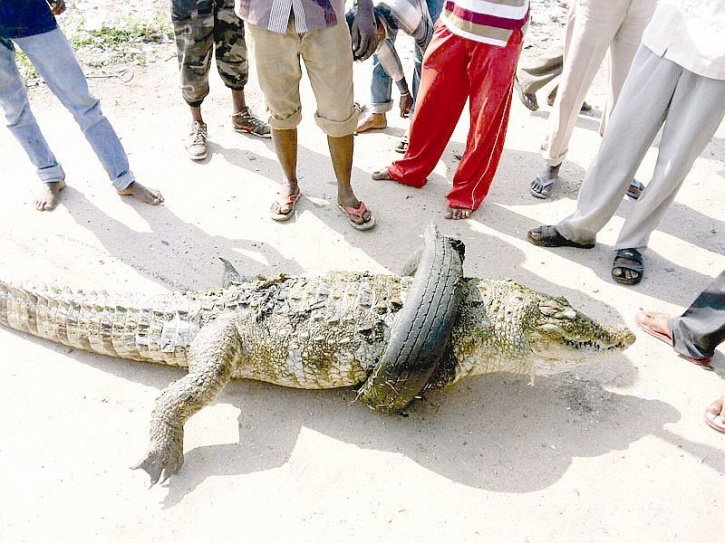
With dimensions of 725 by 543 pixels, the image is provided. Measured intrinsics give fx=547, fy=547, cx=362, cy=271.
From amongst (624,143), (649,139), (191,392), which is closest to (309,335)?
(191,392)

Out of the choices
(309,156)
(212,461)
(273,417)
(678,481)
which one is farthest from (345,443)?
(309,156)

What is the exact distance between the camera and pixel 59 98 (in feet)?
11.9

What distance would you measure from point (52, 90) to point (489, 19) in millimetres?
2841

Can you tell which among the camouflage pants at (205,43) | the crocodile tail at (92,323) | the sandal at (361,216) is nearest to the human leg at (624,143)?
the sandal at (361,216)

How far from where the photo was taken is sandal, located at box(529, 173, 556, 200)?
4.33 m

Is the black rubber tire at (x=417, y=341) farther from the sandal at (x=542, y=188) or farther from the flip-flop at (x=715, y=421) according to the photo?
the sandal at (x=542, y=188)

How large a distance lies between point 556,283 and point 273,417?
1986 mm

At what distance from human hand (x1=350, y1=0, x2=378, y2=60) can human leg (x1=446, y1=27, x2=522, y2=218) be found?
66cm

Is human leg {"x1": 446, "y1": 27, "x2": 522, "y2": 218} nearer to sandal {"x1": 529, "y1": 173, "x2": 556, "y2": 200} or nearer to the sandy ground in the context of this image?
the sandy ground

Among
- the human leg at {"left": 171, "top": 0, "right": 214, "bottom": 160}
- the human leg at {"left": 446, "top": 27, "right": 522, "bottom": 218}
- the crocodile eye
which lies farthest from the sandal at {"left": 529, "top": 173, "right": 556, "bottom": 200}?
the human leg at {"left": 171, "top": 0, "right": 214, "bottom": 160}

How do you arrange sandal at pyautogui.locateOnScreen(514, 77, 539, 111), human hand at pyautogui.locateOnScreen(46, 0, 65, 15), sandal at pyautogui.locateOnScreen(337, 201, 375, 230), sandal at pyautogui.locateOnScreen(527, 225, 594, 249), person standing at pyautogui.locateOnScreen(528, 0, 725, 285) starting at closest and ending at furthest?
person standing at pyautogui.locateOnScreen(528, 0, 725, 285)
human hand at pyautogui.locateOnScreen(46, 0, 65, 15)
sandal at pyautogui.locateOnScreen(527, 225, 594, 249)
sandal at pyautogui.locateOnScreen(337, 201, 375, 230)
sandal at pyautogui.locateOnScreen(514, 77, 539, 111)

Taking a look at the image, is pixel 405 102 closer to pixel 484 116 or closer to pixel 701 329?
pixel 484 116

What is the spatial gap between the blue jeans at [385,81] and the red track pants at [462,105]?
0.83 m

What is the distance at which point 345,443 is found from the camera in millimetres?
2627
